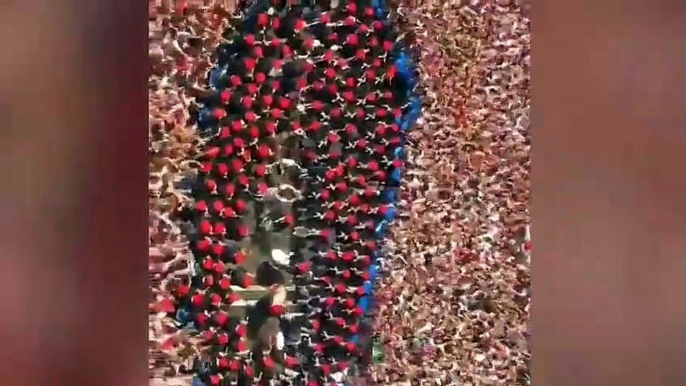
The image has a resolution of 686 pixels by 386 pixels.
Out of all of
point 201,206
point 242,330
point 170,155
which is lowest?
point 242,330

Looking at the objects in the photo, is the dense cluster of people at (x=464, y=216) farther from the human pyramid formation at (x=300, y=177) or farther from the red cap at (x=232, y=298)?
the red cap at (x=232, y=298)

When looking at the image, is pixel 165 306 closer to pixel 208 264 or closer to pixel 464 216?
pixel 208 264

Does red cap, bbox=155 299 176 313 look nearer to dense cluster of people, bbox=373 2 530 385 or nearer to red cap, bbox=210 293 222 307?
red cap, bbox=210 293 222 307

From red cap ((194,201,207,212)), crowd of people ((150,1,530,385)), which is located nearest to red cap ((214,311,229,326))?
red cap ((194,201,207,212))

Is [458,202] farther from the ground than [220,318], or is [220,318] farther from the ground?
[458,202]

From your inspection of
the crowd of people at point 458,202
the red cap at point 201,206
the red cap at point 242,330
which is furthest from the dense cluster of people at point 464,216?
the red cap at point 201,206

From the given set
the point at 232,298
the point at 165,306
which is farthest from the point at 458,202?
the point at 165,306
